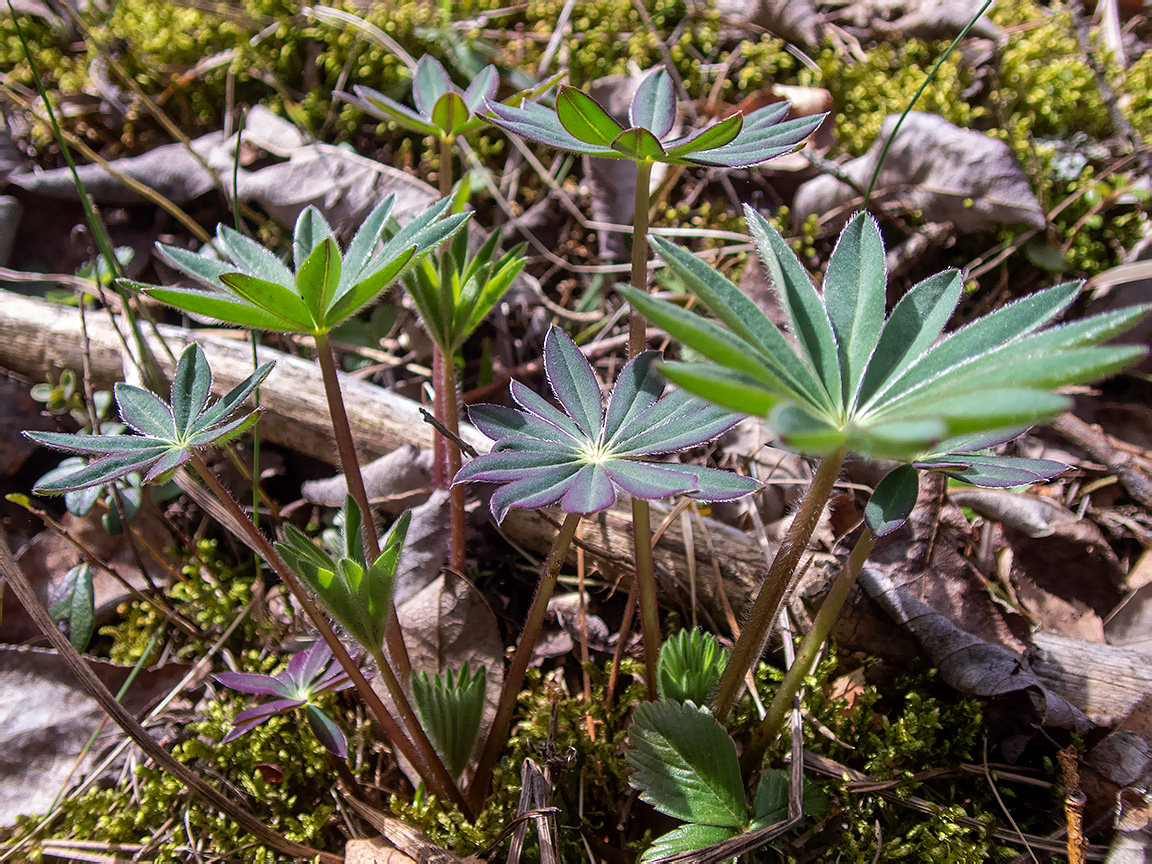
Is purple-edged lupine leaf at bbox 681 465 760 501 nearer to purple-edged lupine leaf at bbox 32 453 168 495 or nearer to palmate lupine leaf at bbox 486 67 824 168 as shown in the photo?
palmate lupine leaf at bbox 486 67 824 168

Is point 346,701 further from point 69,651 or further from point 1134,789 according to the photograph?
point 1134,789

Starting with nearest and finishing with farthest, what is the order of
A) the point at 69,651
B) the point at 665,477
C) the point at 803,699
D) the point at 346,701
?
the point at 665,477
the point at 69,651
the point at 803,699
the point at 346,701

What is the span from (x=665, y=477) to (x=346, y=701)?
1376mm

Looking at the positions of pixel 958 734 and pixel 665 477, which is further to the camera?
pixel 958 734

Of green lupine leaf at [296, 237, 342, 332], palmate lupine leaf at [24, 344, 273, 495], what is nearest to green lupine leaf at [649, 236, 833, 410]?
green lupine leaf at [296, 237, 342, 332]

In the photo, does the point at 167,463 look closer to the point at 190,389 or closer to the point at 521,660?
the point at 190,389

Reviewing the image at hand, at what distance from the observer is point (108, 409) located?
273cm

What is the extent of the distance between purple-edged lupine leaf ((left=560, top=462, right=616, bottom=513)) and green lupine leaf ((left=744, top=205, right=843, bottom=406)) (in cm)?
41

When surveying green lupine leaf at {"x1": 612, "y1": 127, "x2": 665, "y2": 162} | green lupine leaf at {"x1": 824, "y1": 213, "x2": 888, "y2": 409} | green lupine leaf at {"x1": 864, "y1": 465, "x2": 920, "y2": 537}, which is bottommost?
green lupine leaf at {"x1": 864, "y1": 465, "x2": 920, "y2": 537}

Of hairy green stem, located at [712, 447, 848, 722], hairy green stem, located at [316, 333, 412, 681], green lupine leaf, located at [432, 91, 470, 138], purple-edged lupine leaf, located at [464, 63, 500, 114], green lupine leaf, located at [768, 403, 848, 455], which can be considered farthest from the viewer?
purple-edged lupine leaf, located at [464, 63, 500, 114]

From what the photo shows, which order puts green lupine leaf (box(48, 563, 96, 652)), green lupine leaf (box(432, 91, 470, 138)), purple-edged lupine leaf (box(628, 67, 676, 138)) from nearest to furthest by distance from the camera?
purple-edged lupine leaf (box(628, 67, 676, 138)) → green lupine leaf (box(432, 91, 470, 138)) → green lupine leaf (box(48, 563, 96, 652))

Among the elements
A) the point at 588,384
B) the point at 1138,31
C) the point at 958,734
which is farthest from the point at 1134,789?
the point at 1138,31

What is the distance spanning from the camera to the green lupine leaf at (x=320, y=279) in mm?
1364

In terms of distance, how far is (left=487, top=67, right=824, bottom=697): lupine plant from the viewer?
4.81ft
